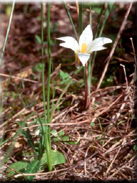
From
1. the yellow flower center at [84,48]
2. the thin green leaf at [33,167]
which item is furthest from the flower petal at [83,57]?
the thin green leaf at [33,167]

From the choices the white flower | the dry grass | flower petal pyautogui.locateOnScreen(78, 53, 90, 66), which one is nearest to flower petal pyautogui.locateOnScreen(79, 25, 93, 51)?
the white flower

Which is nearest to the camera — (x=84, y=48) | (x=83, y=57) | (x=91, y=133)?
(x=83, y=57)

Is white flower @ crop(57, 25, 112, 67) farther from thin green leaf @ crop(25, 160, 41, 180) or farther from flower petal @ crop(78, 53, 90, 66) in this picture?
thin green leaf @ crop(25, 160, 41, 180)

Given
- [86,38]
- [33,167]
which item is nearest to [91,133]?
[33,167]

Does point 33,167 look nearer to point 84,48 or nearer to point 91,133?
point 91,133

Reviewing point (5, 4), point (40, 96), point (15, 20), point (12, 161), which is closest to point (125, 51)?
point (40, 96)

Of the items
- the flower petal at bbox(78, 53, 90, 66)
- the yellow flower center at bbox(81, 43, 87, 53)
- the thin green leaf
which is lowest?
the thin green leaf

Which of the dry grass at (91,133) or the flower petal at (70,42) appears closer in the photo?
the flower petal at (70,42)

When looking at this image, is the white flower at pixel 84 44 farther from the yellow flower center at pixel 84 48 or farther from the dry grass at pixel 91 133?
the dry grass at pixel 91 133

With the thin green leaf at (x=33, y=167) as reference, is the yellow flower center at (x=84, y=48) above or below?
above
